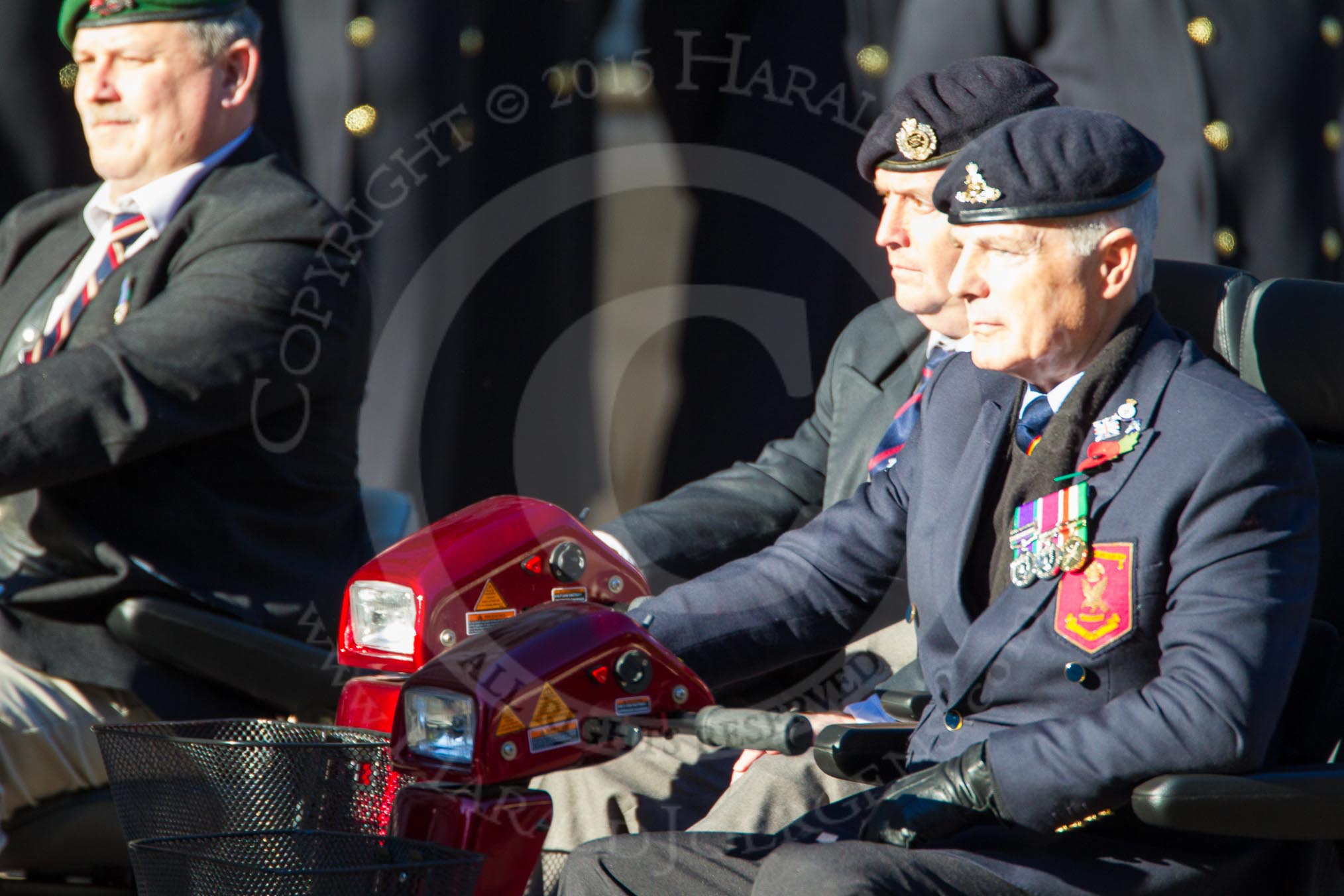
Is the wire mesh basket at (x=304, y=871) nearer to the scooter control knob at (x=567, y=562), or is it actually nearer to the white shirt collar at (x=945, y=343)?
the scooter control knob at (x=567, y=562)

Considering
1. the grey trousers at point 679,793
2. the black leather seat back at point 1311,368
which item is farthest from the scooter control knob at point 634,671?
the black leather seat back at point 1311,368

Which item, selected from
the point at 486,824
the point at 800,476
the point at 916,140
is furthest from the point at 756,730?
the point at 800,476

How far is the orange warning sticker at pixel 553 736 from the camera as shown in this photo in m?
1.53

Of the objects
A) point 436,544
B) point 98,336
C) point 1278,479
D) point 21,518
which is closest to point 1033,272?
point 1278,479

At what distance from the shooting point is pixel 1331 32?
142 inches

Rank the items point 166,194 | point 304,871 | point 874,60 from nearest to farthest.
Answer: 1. point 304,871
2. point 166,194
3. point 874,60

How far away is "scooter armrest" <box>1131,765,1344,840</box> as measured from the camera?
4.70ft

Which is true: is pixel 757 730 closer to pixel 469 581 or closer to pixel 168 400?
pixel 469 581

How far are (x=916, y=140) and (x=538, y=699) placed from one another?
109 centimetres

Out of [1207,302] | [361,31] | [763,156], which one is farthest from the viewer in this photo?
[763,156]

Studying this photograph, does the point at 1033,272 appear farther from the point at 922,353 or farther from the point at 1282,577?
the point at 922,353

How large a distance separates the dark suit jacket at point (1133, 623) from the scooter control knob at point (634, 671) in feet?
0.74

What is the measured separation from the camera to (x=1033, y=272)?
5.43 feet

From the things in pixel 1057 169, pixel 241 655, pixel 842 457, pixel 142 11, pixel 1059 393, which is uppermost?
pixel 142 11
